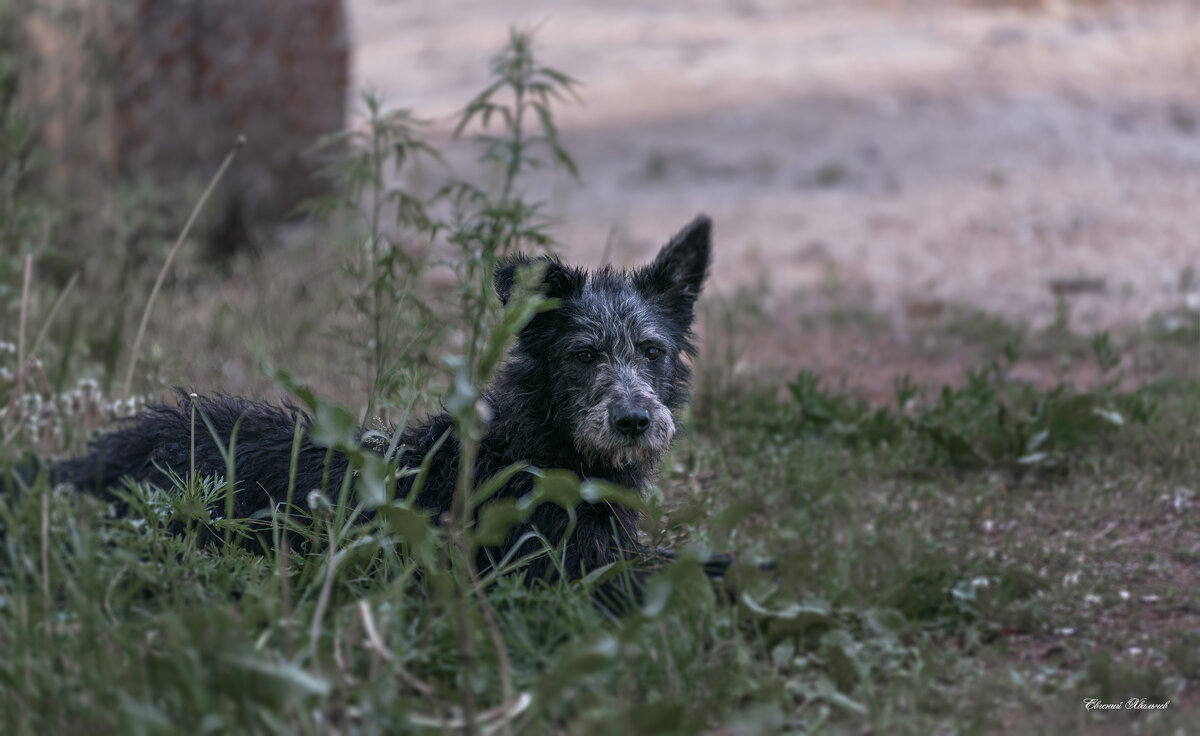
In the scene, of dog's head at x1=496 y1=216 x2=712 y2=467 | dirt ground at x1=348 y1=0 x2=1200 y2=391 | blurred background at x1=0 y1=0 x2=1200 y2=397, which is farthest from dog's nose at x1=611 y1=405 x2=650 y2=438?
dirt ground at x1=348 y1=0 x2=1200 y2=391

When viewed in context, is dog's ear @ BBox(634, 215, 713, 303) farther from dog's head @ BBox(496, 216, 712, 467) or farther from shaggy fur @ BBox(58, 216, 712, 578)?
shaggy fur @ BBox(58, 216, 712, 578)

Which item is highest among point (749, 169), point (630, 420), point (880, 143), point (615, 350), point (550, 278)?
point (880, 143)

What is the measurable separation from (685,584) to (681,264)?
1918 mm

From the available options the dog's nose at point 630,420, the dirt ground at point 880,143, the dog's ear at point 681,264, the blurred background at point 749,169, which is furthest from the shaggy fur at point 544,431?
the dirt ground at point 880,143

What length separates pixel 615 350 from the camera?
4312 millimetres

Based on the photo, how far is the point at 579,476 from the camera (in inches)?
165

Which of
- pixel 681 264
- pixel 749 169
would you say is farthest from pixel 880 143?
pixel 681 264

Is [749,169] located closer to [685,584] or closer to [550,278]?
[550,278]

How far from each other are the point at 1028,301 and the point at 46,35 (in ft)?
25.1

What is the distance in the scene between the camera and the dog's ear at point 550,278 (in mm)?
4281

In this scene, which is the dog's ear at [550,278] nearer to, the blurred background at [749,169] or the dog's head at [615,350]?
the dog's head at [615,350]

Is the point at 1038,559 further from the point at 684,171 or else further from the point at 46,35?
the point at 684,171

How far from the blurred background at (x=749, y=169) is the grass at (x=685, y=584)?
736 millimetres

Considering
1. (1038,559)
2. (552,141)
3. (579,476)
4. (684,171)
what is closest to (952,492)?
(1038,559)
